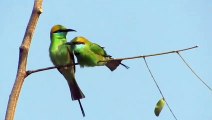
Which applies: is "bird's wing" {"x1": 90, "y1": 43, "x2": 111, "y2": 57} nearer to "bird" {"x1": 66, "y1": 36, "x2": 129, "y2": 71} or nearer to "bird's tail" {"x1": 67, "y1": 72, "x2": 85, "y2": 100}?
"bird" {"x1": 66, "y1": 36, "x2": 129, "y2": 71}

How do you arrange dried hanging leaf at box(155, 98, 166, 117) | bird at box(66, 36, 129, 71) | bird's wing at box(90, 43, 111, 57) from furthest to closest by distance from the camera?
bird's wing at box(90, 43, 111, 57) < bird at box(66, 36, 129, 71) < dried hanging leaf at box(155, 98, 166, 117)

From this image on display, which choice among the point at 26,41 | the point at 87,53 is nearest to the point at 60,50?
the point at 87,53

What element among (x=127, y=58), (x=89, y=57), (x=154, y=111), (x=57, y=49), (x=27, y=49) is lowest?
(x=154, y=111)

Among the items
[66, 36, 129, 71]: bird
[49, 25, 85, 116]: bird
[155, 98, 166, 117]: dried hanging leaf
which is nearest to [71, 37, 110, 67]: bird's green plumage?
[66, 36, 129, 71]: bird

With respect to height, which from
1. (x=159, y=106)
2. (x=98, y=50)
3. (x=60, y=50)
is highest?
(x=60, y=50)

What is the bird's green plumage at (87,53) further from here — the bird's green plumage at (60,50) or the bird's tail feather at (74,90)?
the bird's green plumage at (60,50)

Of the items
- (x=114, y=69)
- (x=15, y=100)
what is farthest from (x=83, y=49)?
(x=15, y=100)

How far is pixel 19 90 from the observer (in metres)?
1.34

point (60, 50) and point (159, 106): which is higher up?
point (60, 50)

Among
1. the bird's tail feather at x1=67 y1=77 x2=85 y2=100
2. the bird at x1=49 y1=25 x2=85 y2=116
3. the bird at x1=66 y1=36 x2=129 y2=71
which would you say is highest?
the bird at x1=49 y1=25 x2=85 y2=116

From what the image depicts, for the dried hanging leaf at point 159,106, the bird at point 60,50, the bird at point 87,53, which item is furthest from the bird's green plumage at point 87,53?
the bird at point 60,50

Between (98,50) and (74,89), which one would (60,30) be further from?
(98,50)

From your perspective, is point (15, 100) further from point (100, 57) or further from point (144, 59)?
point (100, 57)

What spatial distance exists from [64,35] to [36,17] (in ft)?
5.50
